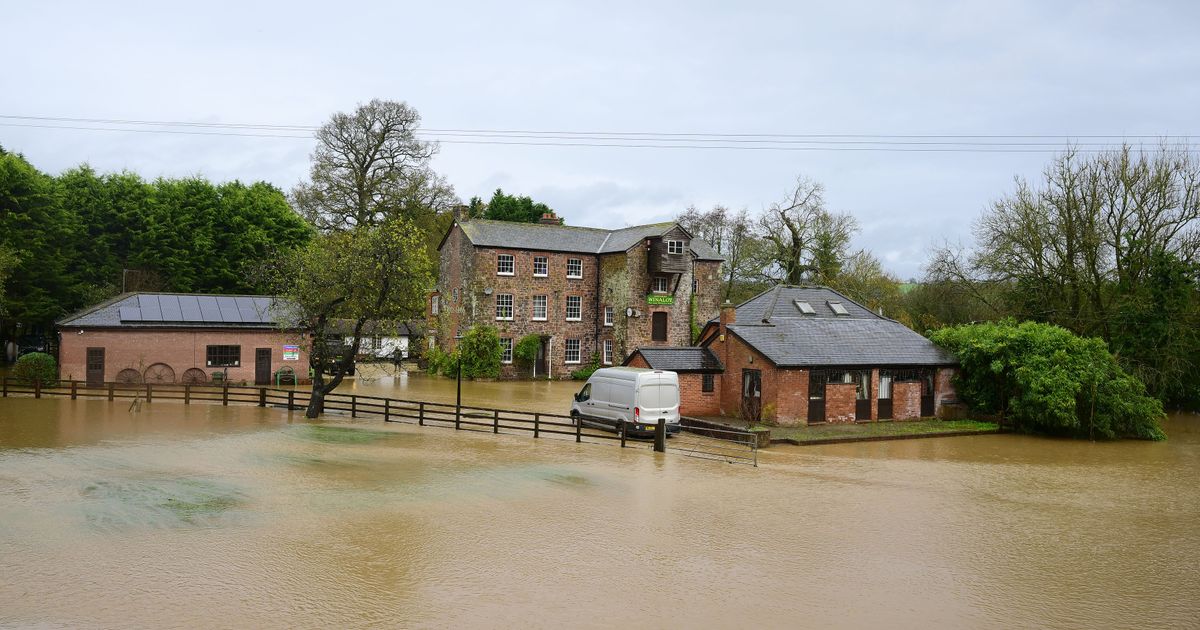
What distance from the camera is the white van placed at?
23.4m

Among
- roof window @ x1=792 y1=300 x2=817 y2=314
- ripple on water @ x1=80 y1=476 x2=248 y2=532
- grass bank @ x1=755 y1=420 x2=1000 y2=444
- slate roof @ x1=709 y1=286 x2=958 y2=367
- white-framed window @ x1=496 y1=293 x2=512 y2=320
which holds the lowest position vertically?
ripple on water @ x1=80 y1=476 x2=248 y2=532

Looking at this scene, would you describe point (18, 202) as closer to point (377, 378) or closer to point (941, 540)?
point (377, 378)

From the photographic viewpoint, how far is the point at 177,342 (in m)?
35.5

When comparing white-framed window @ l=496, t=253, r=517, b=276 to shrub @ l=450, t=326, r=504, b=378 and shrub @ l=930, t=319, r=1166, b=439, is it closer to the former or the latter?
shrub @ l=450, t=326, r=504, b=378

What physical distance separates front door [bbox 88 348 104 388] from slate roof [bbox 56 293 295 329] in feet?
3.67

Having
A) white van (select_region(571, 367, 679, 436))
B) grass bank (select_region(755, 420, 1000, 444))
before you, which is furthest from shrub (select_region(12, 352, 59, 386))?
grass bank (select_region(755, 420, 1000, 444))

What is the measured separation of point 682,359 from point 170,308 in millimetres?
23449

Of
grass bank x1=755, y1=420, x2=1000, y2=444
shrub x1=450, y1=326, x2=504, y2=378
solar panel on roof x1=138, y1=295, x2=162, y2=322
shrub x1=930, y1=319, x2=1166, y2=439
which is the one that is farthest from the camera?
shrub x1=450, y1=326, x2=504, y2=378

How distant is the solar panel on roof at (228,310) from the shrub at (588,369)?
58.3ft

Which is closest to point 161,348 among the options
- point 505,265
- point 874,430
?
point 505,265

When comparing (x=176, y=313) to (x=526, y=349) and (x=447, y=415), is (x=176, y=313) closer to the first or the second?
(x=447, y=415)

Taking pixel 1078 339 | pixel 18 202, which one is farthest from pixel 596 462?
pixel 18 202

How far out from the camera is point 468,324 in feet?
146

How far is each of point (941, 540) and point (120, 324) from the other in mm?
33735
